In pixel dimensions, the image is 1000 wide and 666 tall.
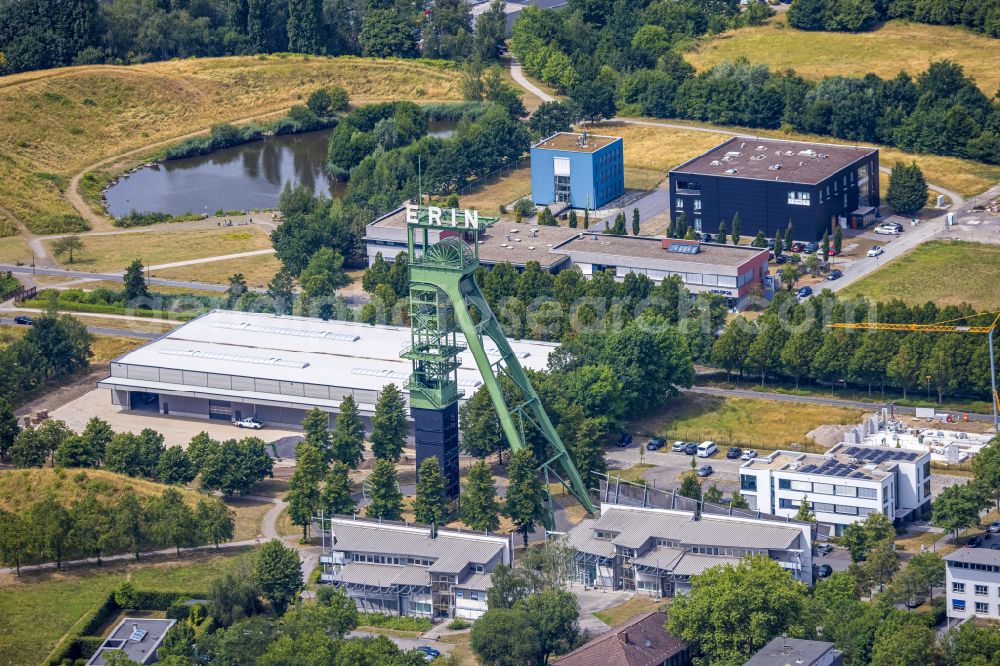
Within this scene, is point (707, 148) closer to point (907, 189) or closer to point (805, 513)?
point (907, 189)

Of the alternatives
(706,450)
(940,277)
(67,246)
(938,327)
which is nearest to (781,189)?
(940,277)

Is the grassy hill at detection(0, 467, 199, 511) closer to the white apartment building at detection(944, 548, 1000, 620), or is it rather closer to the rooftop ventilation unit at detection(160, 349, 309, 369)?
the rooftop ventilation unit at detection(160, 349, 309, 369)

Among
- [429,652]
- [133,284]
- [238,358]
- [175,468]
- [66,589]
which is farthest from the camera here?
[133,284]

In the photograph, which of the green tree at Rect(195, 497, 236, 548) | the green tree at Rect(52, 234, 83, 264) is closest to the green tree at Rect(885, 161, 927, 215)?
the green tree at Rect(52, 234, 83, 264)

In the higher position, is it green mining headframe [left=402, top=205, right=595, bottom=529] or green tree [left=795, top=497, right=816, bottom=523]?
green mining headframe [left=402, top=205, right=595, bottom=529]

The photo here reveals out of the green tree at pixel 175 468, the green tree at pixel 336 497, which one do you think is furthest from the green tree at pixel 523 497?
the green tree at pixel 175 468
